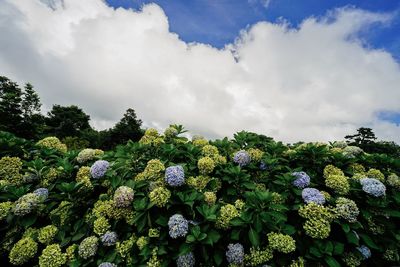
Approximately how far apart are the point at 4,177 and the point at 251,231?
2.82m

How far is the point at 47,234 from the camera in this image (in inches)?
119

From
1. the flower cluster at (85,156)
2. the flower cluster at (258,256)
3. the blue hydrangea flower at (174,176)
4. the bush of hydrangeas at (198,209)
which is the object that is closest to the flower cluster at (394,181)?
the bush of hydrangeas at (198,209)

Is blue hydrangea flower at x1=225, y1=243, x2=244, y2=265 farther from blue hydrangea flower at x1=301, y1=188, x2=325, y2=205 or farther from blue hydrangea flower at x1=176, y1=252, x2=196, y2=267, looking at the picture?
blue hydrangea flower at x1=301, y1=188, x2=325, y2=205

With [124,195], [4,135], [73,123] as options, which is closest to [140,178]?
[124,195]

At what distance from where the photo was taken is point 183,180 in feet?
9.34

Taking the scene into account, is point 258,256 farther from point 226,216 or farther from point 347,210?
point 347,210

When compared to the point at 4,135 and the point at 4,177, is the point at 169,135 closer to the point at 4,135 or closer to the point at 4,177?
the point at 4,177

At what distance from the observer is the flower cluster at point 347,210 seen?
2857 mm

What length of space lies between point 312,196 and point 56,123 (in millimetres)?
53931

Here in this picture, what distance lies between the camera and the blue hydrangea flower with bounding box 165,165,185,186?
2.81m

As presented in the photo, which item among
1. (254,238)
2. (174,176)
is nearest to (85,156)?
(174,176)

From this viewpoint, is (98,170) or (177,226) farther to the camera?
(98,170)

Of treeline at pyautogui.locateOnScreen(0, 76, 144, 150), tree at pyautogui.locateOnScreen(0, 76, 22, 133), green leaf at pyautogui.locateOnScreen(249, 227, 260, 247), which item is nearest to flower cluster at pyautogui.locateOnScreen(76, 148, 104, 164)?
green leaf at pyautogui.locateOnScreen(249, 227, 260, 247)

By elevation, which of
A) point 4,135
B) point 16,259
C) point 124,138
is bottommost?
point 16,259
